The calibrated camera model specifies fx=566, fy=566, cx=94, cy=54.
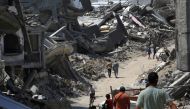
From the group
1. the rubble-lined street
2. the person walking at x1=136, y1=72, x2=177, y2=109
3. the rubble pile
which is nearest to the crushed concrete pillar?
the rubble-lined street

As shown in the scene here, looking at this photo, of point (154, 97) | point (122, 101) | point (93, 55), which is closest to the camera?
point (154, 97)

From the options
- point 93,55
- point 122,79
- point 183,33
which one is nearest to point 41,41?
point 122,79

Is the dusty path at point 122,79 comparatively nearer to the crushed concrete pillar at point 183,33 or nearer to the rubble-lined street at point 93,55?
the rubble-lined street at point 93,55

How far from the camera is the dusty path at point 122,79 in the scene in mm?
22594

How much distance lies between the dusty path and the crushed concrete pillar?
7538mm

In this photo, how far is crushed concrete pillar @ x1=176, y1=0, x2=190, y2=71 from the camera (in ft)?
43.5

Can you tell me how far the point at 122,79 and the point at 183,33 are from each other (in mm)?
16379

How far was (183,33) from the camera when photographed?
44.1ft

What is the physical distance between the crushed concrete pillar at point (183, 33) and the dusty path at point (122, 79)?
7538 millimetres

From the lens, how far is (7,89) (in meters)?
15.2

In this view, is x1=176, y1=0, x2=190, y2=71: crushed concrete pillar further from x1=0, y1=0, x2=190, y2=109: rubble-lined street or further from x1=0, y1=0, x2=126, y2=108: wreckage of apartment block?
x1=0, y1=0, x2=126, y2=108: wreckage of apartment block

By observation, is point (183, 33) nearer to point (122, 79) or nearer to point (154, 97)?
point (154, 97)

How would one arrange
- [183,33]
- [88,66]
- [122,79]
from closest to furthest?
[183,33] → [122,79] → [88,66]

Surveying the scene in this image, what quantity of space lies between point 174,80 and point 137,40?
93.2ft
